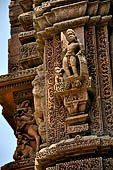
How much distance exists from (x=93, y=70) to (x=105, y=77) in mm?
204

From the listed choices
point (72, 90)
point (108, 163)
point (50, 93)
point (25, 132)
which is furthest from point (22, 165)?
point (108, 163)

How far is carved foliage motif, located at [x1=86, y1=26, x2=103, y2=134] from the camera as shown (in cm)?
742

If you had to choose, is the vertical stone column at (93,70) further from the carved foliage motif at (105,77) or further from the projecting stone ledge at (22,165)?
the projecting stone ledge at (22,165)

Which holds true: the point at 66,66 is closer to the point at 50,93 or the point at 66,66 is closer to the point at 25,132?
the point at 50,93

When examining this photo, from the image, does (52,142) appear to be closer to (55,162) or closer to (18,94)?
(55,162)

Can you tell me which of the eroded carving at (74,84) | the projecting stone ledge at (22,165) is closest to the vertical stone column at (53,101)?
the eroded carving at (74,84)

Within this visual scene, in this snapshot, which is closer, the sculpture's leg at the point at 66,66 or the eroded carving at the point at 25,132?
the sculpture's leg at the point at 66,66

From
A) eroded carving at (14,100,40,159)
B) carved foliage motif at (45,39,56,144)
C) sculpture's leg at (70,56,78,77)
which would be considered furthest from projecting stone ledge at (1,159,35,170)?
sculpture's leg at (70,56,78,77)

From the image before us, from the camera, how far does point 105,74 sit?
25.8ft

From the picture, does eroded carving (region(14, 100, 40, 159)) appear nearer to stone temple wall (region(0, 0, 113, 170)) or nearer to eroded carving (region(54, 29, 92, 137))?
stone temple wall (region(0, 0, 113, 170))

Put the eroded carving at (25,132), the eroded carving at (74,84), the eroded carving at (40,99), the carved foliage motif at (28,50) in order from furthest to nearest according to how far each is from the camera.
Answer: the carved foliage motif at (28,50) < the eroded carving at (25,132) < the eroded carving at (40,99) < the eroded carving at (74,84)

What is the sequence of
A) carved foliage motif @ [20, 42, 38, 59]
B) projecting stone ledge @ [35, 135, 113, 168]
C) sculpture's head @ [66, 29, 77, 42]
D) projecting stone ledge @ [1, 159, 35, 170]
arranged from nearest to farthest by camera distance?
1. projecting stone ledge @ [35, 135, 113, 168]
2. sculpture's head @ [66, 29, 77, 42]
3. projecting stone ledge @ [1, 159, 35, 170]
4. carved foliage motif @ [20, 42, 38, 59]

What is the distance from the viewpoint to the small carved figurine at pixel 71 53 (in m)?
7.73

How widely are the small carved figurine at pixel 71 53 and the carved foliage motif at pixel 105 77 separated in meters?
0.39
